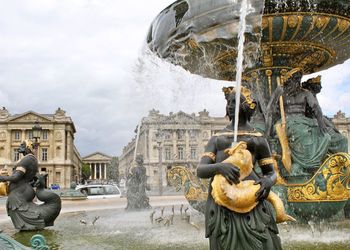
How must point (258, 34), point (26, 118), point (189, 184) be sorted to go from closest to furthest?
1. point (258, 34)
2. point (189, 184)
3. point (26, 118)

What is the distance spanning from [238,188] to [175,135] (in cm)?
4090

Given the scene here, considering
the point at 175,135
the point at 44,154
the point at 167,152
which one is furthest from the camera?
the point at 44,154

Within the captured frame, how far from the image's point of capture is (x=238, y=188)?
2.89m

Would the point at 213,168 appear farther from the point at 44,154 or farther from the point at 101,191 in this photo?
the point at 44,154

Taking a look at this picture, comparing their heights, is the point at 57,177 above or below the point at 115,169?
Result: below

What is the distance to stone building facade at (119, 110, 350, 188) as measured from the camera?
1103 inches

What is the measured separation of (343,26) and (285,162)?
2.30m

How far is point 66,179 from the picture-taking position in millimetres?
92812

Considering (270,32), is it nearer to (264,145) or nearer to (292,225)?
(292,225)

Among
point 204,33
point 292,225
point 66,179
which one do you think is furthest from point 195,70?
point 66,179

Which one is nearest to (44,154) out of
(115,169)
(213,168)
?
(115,169)

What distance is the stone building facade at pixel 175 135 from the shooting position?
91.9ft

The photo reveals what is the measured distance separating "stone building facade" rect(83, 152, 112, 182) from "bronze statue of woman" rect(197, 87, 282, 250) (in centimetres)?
14807

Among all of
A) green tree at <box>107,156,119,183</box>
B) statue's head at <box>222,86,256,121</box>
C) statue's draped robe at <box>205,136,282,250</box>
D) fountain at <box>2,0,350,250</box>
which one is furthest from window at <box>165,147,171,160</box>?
statue's draped robe at <box>205,136,282,250</box>
